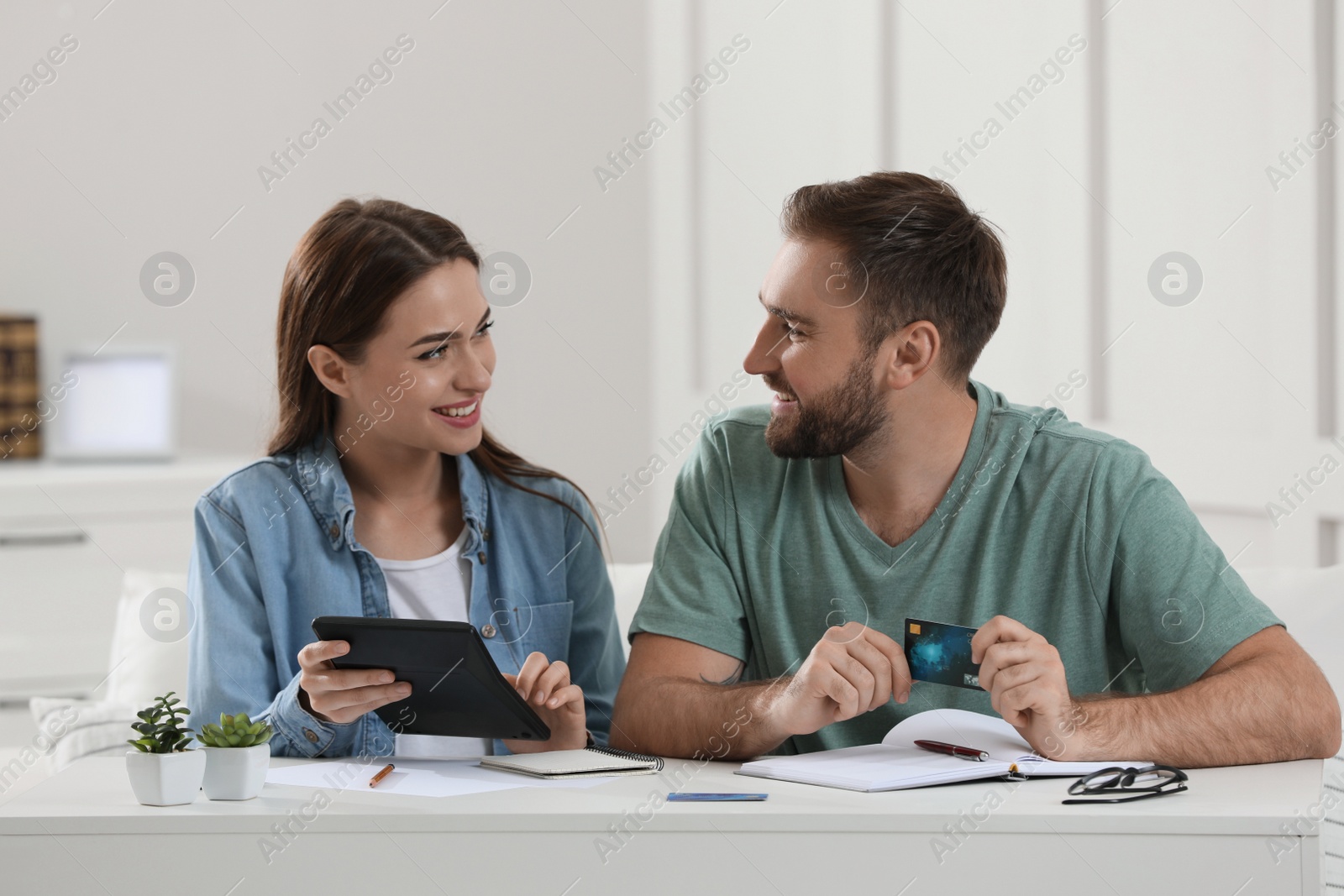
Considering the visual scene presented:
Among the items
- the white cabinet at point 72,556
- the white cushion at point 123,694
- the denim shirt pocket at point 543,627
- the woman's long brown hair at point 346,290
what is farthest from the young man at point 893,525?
the white cabinet at point 72,556

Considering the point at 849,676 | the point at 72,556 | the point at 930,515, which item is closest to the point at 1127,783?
the point at 849,676

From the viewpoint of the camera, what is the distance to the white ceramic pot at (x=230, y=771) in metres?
1.34

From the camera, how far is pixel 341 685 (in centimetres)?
149

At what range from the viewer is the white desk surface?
1.21 m

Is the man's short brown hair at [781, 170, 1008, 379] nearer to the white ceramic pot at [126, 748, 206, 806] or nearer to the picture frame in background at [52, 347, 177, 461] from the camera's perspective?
the white ceramic pot at [126, 748, 206, 806]

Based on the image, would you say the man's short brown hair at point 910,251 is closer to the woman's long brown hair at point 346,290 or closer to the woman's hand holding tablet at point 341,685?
the woman's long brown hair at point 346,290

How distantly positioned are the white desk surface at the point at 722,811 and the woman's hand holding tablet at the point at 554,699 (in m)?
→ 0.28

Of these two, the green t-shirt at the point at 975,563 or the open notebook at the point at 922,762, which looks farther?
the green t-shirt at the point at 975,563

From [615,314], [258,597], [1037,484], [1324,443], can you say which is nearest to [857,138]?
[615,314]

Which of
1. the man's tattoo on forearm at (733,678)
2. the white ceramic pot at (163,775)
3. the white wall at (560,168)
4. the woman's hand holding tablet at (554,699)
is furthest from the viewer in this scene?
the white wall at (560,168)

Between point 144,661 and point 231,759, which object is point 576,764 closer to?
point 231,759

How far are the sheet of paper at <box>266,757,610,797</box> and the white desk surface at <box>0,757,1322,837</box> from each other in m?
0.03

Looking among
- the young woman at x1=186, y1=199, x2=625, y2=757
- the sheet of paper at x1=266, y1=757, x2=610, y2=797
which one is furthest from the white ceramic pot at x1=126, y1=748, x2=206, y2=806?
the young woman at x1=186, y1=199, x2=625, y2=757

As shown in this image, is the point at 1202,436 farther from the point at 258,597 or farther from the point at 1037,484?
the point at 258,597
